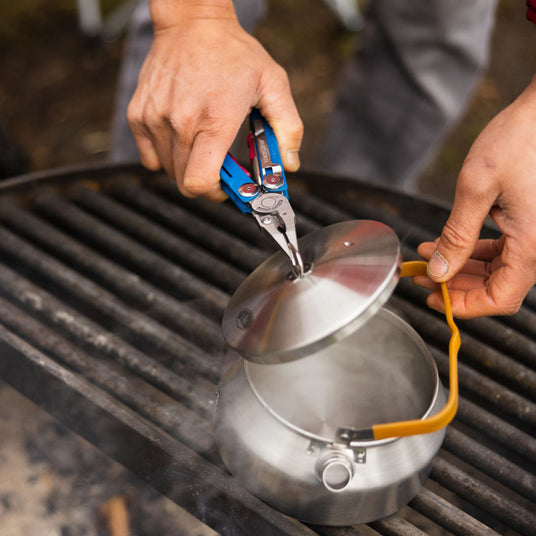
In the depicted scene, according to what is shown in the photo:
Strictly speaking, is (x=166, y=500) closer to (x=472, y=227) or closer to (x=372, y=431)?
(x=372, y=431)

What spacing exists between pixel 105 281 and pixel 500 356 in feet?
2.40

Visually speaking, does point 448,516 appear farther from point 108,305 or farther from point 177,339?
point 108,305

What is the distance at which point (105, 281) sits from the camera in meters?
1.12

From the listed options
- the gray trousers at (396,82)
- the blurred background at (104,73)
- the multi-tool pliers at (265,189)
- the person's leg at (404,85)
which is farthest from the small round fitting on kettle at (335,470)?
the blurred background at (104,73)

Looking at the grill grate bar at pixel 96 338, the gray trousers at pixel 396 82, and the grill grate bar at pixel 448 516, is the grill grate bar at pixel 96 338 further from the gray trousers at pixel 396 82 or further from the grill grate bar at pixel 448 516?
the gray trousers at pixel 396 82

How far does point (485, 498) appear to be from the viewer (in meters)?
0.86

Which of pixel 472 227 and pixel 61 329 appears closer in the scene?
pixel 472 227

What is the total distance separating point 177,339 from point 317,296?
398mm

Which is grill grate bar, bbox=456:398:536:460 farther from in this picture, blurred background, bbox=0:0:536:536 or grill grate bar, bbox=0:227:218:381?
blurred background, bbox=0:0:536:536

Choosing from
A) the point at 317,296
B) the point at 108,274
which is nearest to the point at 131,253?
the point at 108,274

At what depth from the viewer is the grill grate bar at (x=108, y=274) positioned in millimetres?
1042

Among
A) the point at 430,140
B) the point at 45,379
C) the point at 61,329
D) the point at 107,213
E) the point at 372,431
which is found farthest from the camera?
the point at 430,140

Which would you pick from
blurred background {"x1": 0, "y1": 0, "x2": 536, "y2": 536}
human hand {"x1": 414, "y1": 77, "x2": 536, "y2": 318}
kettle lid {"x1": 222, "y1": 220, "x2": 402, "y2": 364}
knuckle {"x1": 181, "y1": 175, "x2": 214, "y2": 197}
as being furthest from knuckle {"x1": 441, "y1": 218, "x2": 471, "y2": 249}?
blurred background {"x1": 0, "y1": 0, "x2": 536, "y2": 536}

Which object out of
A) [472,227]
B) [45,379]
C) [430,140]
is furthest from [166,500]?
[430,140]
